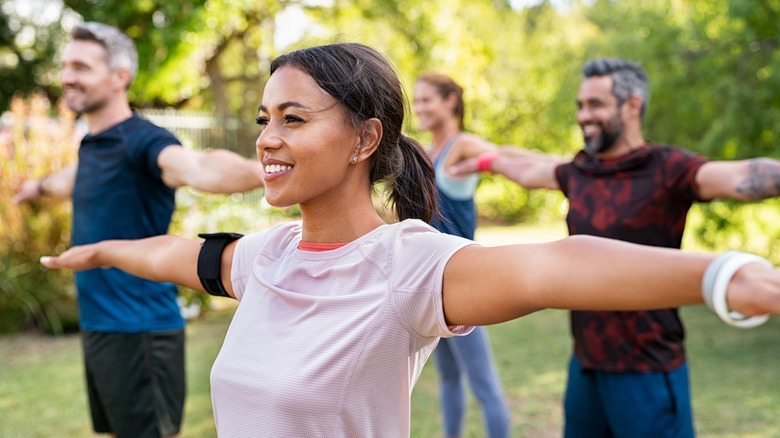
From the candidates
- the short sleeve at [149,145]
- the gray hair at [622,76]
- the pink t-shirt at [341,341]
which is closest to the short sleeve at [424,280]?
the pink t-shirt at [341,341]

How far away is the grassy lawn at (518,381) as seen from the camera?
203 inches

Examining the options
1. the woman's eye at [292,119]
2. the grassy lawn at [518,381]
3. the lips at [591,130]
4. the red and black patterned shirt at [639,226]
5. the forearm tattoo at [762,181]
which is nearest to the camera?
the woman's eye at [292,119]

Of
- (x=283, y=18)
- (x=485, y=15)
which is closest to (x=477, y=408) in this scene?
(x=283, y=18)

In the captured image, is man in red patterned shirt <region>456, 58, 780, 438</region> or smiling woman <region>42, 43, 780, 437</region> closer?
smiling woman <region>42, 43, 780, 437</region>

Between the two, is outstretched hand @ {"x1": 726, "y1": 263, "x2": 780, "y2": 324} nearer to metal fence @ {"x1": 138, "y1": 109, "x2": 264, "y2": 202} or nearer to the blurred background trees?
the blurred background trees

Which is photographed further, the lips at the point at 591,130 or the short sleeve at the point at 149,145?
the lips at the point at 591,130

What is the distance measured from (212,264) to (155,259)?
0.89 feet

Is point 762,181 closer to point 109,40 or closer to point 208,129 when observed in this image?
point 109,40

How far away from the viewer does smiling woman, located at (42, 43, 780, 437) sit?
148cm

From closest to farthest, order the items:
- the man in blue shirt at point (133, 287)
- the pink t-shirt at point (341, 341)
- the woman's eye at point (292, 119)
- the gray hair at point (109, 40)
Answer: the pink t-shirt at point (341, 341), the woman's eye at point (292, 119), the man in blue shirt at point (133, 287), the gray hair at point (109, 40)

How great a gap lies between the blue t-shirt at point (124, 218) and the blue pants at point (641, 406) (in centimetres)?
197

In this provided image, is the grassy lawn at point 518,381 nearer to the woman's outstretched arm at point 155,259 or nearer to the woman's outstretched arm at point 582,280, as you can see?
A: the woman's outstretched arm at point 155,259

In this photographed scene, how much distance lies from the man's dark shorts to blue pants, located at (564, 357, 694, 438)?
6.26 ft

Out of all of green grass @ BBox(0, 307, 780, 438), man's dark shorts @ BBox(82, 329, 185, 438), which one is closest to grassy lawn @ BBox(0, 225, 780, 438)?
green grass @ BBox(0, 307, 780, 438)
